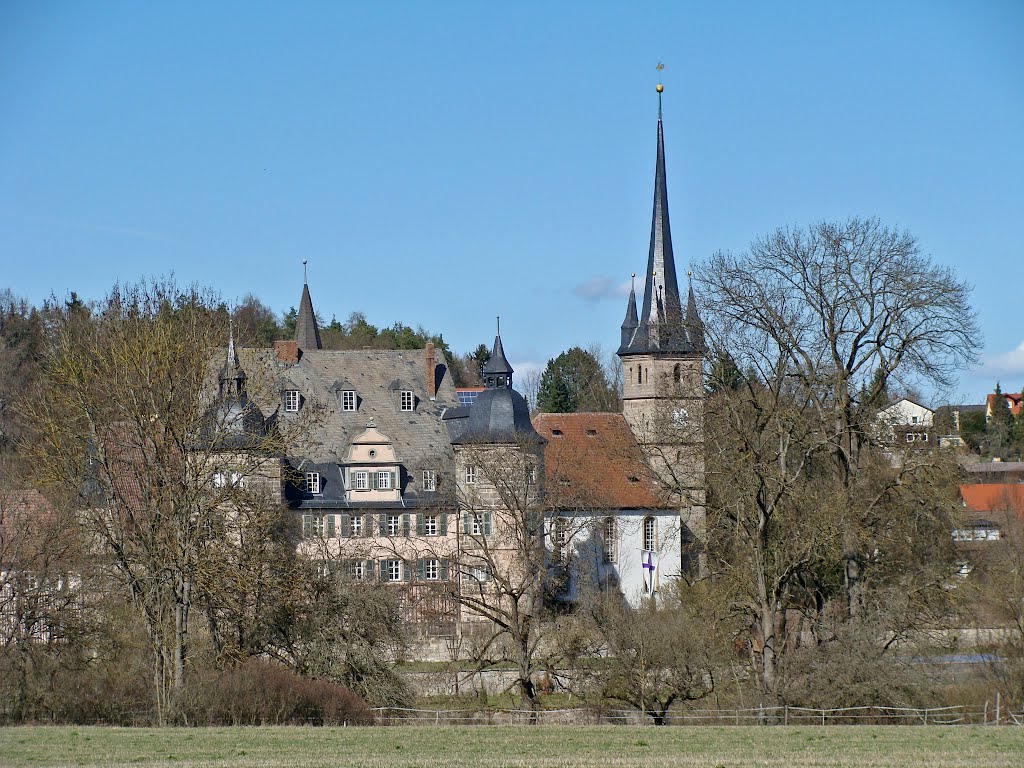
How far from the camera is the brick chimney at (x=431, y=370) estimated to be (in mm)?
54250

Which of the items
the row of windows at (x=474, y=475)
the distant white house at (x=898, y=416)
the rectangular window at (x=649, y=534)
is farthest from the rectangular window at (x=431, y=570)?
the distant white house at (x=898, y=416)

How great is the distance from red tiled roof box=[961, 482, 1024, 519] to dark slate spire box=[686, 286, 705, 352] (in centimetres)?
2577

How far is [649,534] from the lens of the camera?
52.3 meters

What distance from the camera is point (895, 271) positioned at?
116 feet


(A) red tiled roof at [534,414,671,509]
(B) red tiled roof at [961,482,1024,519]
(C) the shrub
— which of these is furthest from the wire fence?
(B) red tiled roof at [961,482,1024,519]

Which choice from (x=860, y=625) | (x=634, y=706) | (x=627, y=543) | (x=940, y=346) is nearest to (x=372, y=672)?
(x=634, y=706)

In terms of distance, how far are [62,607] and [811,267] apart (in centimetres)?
1982

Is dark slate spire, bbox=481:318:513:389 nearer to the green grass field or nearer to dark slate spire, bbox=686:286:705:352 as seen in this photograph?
dark slate spire, bbox=686:286:705:352

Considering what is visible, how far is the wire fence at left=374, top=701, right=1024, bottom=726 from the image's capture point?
90.2ft

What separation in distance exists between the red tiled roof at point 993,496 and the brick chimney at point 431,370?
22.3 m

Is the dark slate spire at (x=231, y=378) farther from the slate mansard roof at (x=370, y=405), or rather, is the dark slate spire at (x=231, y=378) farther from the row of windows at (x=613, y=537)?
the slate mansard roof at (x=370, y=405)

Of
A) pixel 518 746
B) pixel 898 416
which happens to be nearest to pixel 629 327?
pixel 898 416

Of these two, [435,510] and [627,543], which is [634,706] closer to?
[435,510]

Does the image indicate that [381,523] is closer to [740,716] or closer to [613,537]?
[613,537]
